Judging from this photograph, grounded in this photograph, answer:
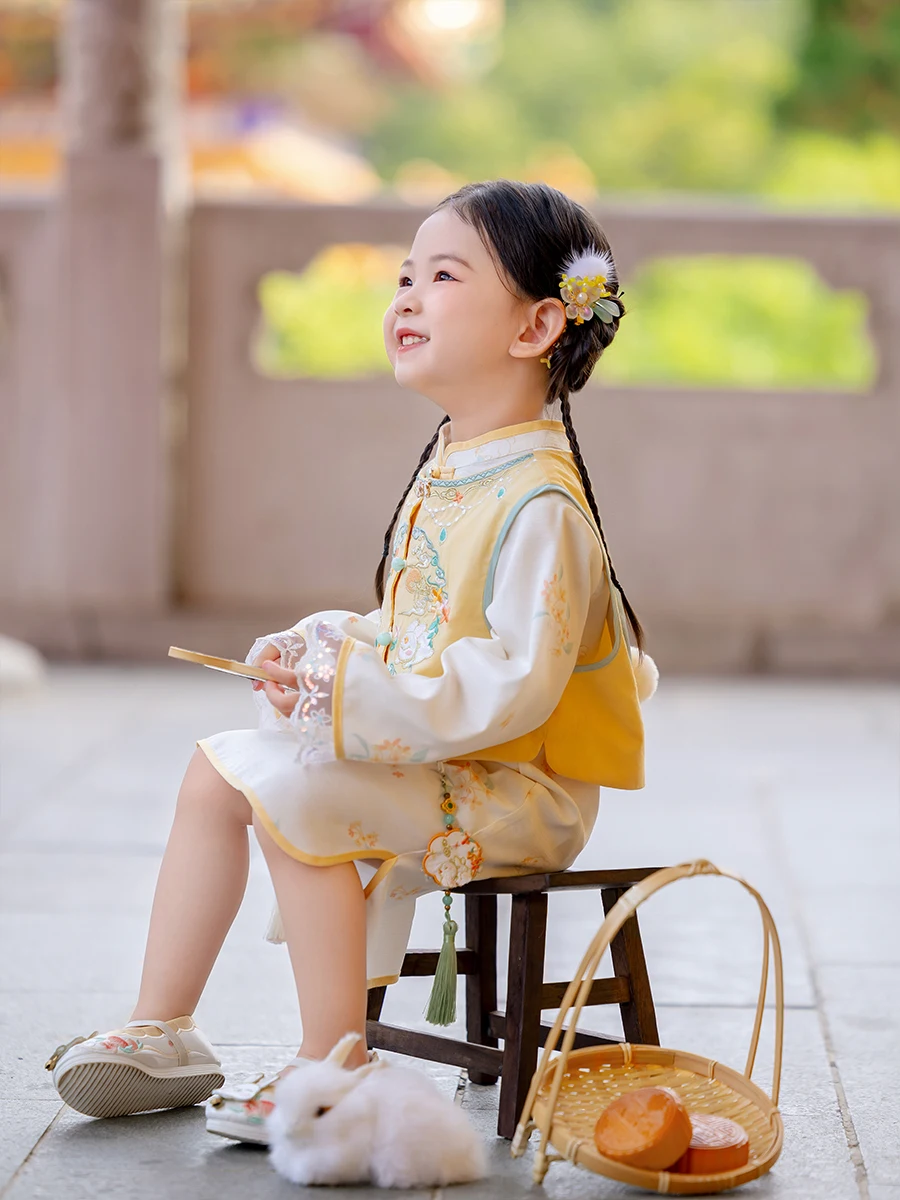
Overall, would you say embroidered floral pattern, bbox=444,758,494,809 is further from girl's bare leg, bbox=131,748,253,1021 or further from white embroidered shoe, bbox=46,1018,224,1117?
white embroidered shoe, bbox=46,1018,224,1117

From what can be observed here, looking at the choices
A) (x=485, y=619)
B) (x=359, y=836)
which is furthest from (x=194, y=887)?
(x=485, y=619)

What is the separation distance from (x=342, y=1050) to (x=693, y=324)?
38.4 ft

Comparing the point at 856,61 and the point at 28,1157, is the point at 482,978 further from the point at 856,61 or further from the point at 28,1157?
the point at 856,61

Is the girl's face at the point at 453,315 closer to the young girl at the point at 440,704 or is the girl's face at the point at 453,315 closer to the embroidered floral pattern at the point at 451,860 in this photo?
the young girl at the point at 440,704

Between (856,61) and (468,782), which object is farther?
(856,61)

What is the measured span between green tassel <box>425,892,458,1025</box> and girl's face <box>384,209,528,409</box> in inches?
22.9

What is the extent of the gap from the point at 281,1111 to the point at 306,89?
655 inches

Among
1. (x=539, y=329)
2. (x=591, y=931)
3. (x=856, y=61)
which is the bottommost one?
(x=591, y=931)

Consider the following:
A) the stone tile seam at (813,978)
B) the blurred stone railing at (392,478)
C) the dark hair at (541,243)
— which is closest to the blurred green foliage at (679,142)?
the blurred stone railing at (392,478)

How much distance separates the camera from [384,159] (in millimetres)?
17953

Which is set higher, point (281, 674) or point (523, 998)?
point (281, 674)

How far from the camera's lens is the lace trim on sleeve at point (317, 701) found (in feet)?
5.71

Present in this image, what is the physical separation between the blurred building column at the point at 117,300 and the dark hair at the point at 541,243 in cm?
389

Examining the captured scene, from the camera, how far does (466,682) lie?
1.75 meters
